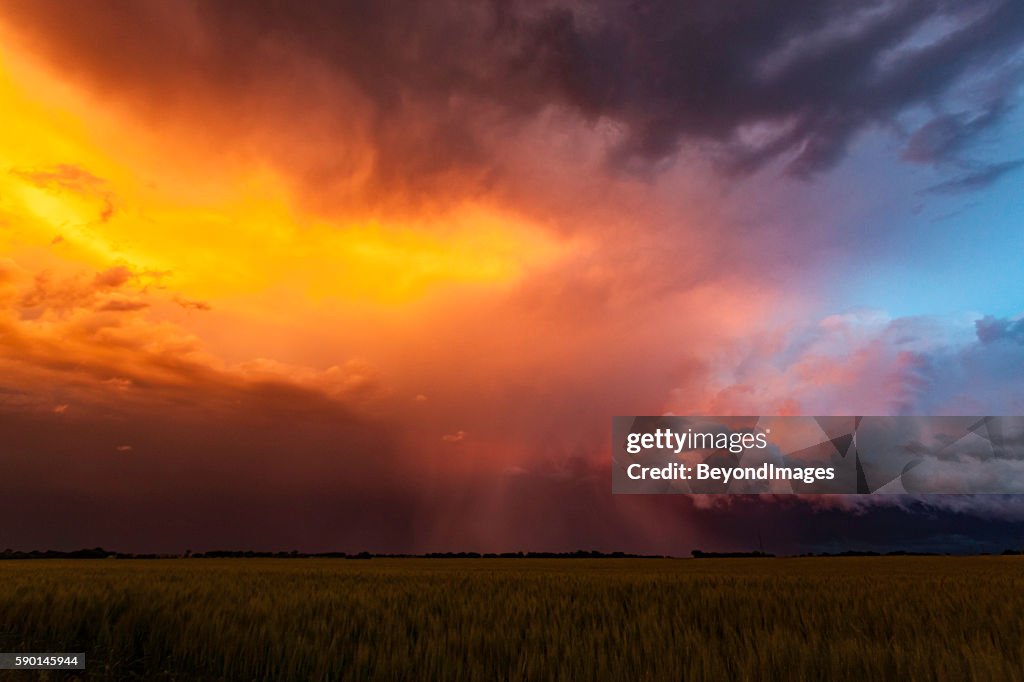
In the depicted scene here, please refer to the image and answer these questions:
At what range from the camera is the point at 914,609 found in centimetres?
885

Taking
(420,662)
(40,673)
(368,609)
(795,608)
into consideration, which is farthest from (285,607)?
(795,608)

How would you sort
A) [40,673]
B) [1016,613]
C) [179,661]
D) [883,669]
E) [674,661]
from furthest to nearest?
[1016,613] < [179,661] < [40,673] < [674,661] < [883,669]

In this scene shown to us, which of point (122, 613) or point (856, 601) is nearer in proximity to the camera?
point (122, 613)

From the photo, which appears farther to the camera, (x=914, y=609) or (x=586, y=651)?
(x=914, y=609)

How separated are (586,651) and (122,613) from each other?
615 centimetres

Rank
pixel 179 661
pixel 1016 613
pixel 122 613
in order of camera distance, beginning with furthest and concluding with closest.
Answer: pixel 1016 613 < pixel 122 613 < pixel 179 661

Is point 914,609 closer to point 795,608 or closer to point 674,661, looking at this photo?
point 795,608

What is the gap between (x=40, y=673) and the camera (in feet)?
18.5

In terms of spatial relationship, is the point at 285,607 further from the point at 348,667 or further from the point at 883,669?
the point at 883,669

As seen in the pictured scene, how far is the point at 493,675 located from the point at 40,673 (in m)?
4.09

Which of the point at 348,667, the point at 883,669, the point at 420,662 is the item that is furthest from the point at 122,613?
the point at 883,669

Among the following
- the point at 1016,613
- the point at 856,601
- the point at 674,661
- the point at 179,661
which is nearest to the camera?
the point at 674,661

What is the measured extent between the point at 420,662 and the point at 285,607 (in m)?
3.84

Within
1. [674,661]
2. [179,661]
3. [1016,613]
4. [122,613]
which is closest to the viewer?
[674,661]
